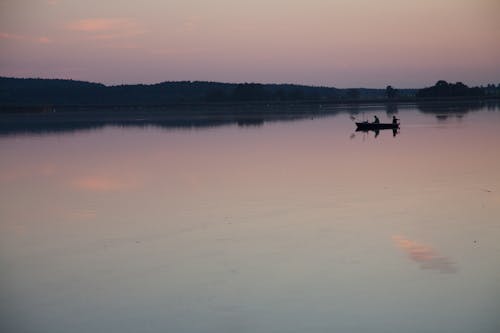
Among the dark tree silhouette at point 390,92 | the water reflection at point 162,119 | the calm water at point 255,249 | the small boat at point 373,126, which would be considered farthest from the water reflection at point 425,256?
the dark tree silhouette at point 390,92

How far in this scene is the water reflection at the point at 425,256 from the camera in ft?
32.9

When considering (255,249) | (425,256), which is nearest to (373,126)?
(255,249)

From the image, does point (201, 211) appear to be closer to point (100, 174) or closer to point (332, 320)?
point (332, 320)

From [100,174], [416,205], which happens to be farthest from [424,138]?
[416,205]

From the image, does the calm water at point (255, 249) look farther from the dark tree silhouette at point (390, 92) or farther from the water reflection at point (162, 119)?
the dark tree silhouette at point (390, 92)

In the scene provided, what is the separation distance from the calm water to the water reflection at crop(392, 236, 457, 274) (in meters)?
0.03

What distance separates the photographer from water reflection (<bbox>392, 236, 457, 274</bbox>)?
395 inches

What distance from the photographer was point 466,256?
34.7 ft

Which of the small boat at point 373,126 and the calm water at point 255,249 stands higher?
the calm water at point 255,249

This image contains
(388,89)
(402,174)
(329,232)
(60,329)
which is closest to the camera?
(60,329)

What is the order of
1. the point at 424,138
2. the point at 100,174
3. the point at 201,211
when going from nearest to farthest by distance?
the point at 201,211 < the point at 100,174 < the point at 424,138

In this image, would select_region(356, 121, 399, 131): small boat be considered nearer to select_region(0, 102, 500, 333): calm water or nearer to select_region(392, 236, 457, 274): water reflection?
select_region(0, 102, 500, 333): calm water

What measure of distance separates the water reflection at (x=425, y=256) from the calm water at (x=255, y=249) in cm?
3

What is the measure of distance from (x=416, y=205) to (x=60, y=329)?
865cm
